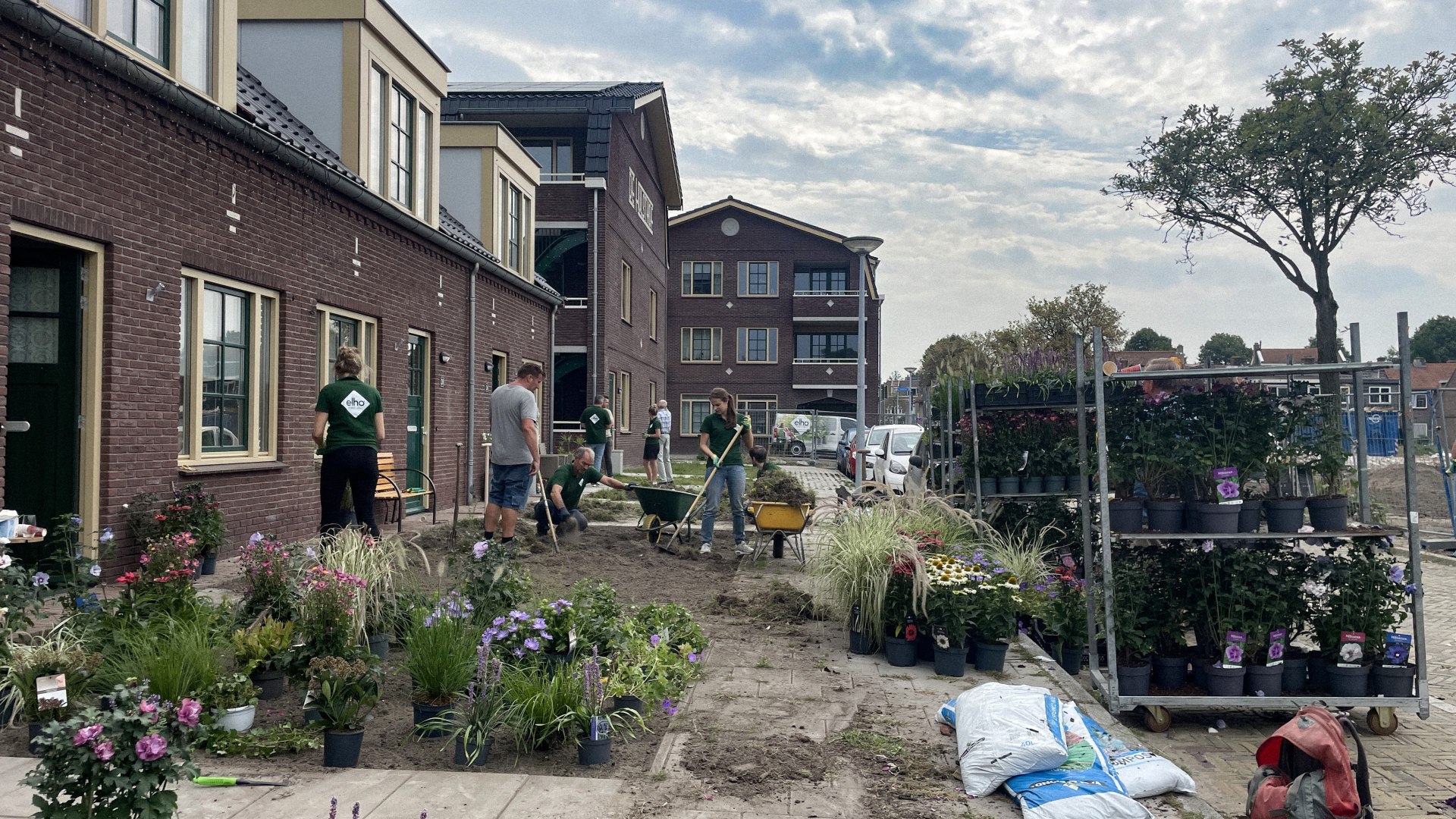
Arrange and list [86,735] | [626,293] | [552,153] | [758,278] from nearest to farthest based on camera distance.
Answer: [86,735]
[552,153]
[626,293]
[758,278]

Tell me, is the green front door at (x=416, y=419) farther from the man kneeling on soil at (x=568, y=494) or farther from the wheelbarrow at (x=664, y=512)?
the wheelbarrow at (x=664, y=512)

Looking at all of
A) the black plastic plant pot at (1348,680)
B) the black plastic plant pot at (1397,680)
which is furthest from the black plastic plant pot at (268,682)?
the black plastic plant pot at (1397,680)

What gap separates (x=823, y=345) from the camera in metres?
42.8

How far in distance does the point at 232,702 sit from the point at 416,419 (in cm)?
974

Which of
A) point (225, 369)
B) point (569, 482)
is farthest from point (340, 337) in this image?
point (569, 482)

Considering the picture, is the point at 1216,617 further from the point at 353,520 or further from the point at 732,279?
the point at 732,279

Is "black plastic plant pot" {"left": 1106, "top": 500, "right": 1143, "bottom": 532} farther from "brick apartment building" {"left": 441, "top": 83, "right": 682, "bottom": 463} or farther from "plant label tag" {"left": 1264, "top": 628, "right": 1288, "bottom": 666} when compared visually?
"brick apartment building" {"left": 441, "top": 83, "right": 682, "bottom": 463}

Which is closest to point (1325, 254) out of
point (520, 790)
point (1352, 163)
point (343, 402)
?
point (1352, 163)

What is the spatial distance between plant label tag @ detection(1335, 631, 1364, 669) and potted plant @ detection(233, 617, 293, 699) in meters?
5.82

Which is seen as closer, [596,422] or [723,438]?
[723,438]

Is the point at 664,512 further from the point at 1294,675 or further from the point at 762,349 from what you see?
the point at 762,349

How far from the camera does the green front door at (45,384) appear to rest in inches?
268

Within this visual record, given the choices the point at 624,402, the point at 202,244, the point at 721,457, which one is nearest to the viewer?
the point at 202,244

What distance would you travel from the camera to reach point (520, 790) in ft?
11.8
